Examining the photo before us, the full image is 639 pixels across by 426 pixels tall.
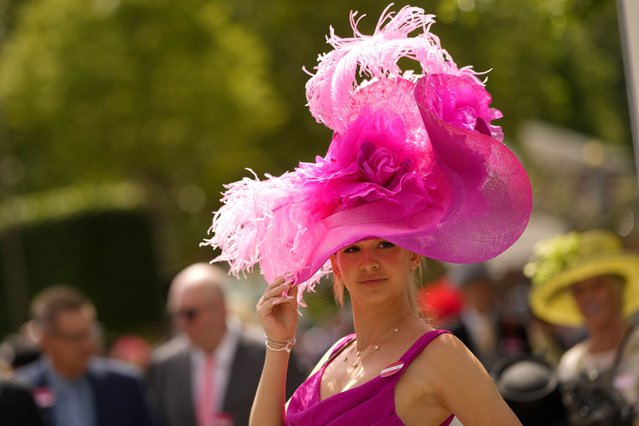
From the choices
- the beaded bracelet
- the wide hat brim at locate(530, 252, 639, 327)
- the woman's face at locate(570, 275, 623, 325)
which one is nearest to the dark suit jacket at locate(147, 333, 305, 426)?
the wide hat brim at locate(530, 252, 639, 327)

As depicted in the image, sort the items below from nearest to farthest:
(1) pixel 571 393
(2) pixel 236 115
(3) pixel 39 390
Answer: (1) pixel 571 393
(3) pixel 39 390
(2) pixel 236 115

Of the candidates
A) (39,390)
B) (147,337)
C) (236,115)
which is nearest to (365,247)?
(39,390)

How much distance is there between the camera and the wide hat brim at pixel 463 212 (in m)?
3.39

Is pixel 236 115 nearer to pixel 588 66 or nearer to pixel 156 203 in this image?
pixel 156 203

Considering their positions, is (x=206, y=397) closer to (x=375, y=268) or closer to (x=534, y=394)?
(x=534, y=394)

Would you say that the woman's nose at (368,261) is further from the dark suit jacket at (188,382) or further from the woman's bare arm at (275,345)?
the dark suit jacket at (188,382)

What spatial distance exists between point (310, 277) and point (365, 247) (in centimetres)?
23

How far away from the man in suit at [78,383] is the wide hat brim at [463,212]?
13.9 ft

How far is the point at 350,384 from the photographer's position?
3516 millimetres

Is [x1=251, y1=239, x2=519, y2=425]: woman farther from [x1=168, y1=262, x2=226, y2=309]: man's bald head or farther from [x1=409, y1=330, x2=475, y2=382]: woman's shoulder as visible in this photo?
[x1=168, y1=262, x2=226, y2=309]: man's bald head

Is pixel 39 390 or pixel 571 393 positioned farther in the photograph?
pixel 39 390

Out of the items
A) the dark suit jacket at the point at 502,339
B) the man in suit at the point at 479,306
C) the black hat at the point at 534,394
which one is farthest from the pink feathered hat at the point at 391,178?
the man in suit at the point at 479,306

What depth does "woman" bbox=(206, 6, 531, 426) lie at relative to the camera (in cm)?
336

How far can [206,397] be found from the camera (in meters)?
7.04
